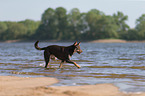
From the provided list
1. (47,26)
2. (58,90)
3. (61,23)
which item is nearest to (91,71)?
(58,90)

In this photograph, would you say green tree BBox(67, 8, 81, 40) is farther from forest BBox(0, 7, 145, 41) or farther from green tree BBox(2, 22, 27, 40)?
green tree BBox(2, 22, 27, 40)

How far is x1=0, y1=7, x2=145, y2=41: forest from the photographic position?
405 feet

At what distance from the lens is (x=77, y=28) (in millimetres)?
131375

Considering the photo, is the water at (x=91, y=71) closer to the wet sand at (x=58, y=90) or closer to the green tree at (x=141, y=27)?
the wet sand at (x=58, y=90)

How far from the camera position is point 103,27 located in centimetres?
12631

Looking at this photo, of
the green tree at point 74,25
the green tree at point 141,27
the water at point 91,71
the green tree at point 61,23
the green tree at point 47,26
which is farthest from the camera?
the green tree at point 47,26

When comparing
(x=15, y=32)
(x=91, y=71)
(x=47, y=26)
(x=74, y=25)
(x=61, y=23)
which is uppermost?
(x=61, y=23)

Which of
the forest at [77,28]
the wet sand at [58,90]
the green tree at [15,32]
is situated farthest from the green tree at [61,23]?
the wet sand at [58,90]

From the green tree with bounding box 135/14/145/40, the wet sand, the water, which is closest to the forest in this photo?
the green tree with bounding box 135/14/145/40

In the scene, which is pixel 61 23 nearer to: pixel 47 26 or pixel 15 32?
pixel 47 26

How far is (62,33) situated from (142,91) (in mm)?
131201

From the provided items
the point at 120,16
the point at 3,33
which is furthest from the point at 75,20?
the point at 3,33

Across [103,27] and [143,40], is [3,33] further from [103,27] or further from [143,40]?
[143,40]

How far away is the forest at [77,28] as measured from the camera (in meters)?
124
